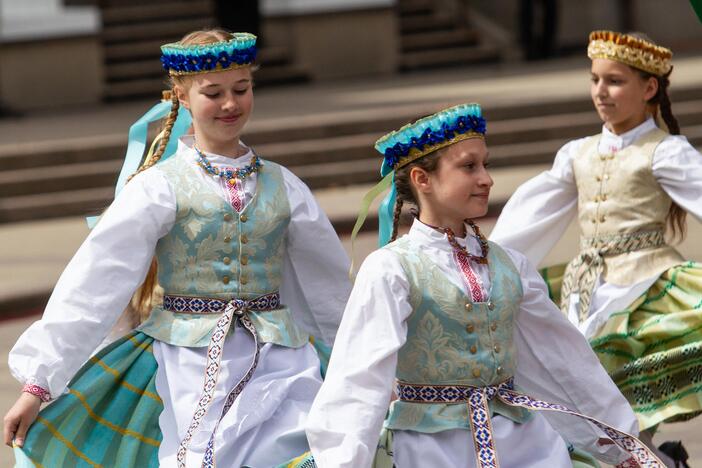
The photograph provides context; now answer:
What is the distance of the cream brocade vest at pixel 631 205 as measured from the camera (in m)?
5.23

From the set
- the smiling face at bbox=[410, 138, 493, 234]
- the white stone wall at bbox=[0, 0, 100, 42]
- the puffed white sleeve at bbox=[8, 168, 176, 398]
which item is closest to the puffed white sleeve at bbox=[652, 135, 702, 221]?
the smiling face at bbox=[410, 138, 493, 234]

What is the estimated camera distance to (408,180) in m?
4.00

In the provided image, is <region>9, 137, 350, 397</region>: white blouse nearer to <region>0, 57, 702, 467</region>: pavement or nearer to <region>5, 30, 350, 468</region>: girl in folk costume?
<region>5, 30, 350, 468</region>: girl in folk costume

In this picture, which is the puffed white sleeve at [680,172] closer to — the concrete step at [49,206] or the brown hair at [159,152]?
the brown hair at [159,152]

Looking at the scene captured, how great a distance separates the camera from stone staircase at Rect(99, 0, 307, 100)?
1714 cm

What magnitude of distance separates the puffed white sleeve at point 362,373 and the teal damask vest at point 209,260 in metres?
0.71

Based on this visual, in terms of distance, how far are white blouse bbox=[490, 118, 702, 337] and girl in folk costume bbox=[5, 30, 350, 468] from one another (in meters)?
1.03

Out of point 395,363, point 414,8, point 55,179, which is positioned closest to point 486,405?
point 395,363

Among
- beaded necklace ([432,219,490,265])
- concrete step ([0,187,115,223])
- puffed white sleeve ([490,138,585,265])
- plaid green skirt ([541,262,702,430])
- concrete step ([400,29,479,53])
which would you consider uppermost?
beaded necklace ([432,219,490,265])

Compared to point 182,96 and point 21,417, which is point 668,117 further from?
A: point 21,417

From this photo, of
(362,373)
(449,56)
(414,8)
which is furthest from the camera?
(414,8)

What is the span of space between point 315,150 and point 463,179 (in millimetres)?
9214

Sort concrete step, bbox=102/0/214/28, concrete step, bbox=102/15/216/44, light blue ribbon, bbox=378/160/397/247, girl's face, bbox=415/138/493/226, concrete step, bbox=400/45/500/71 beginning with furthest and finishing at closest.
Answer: concrete step, bbox=400/45/500/71, concrete step, bbox=102/0/214/28, concrete step, bbox=102/15/216/44, light blue ribbon, bbox=378/160/397/247, girl's face, bbox=415/138/493/226

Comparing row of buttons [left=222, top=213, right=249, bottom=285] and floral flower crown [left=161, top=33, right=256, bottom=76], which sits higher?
→ floral flower crown [left=161, top=33, right=256, bottom=76]
